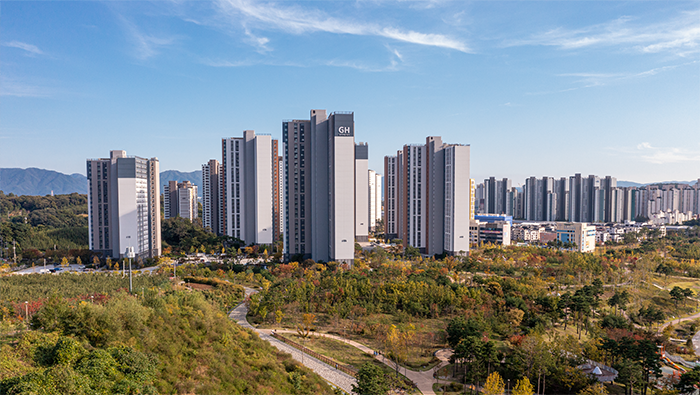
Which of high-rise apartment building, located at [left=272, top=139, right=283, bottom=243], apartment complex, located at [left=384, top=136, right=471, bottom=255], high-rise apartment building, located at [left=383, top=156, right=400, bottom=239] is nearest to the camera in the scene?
apartment complex, located at [left=384, top=136, right=471, bottom=255]

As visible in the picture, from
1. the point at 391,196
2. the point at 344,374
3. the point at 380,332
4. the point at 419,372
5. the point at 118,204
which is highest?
the point at 391,196

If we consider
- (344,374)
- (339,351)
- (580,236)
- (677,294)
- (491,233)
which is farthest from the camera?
(491,233)

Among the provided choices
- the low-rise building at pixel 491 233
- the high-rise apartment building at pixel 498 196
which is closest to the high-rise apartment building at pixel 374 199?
the low-rise building at pixel 491 233

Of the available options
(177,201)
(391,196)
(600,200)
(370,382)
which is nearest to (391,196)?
(391,196)

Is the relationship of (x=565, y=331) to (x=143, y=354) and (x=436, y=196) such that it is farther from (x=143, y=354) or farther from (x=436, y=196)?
(x=436, y=196)

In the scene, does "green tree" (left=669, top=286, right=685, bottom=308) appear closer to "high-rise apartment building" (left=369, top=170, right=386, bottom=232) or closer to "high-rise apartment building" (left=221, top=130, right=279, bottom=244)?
"high-rise apartment building" (left=221, top=130, right=279, bottom=244)

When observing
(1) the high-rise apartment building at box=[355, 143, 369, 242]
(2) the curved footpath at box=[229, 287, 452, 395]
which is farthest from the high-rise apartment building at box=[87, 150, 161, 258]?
(2) the curved footpath at box=[229, 287, 452, 395]
